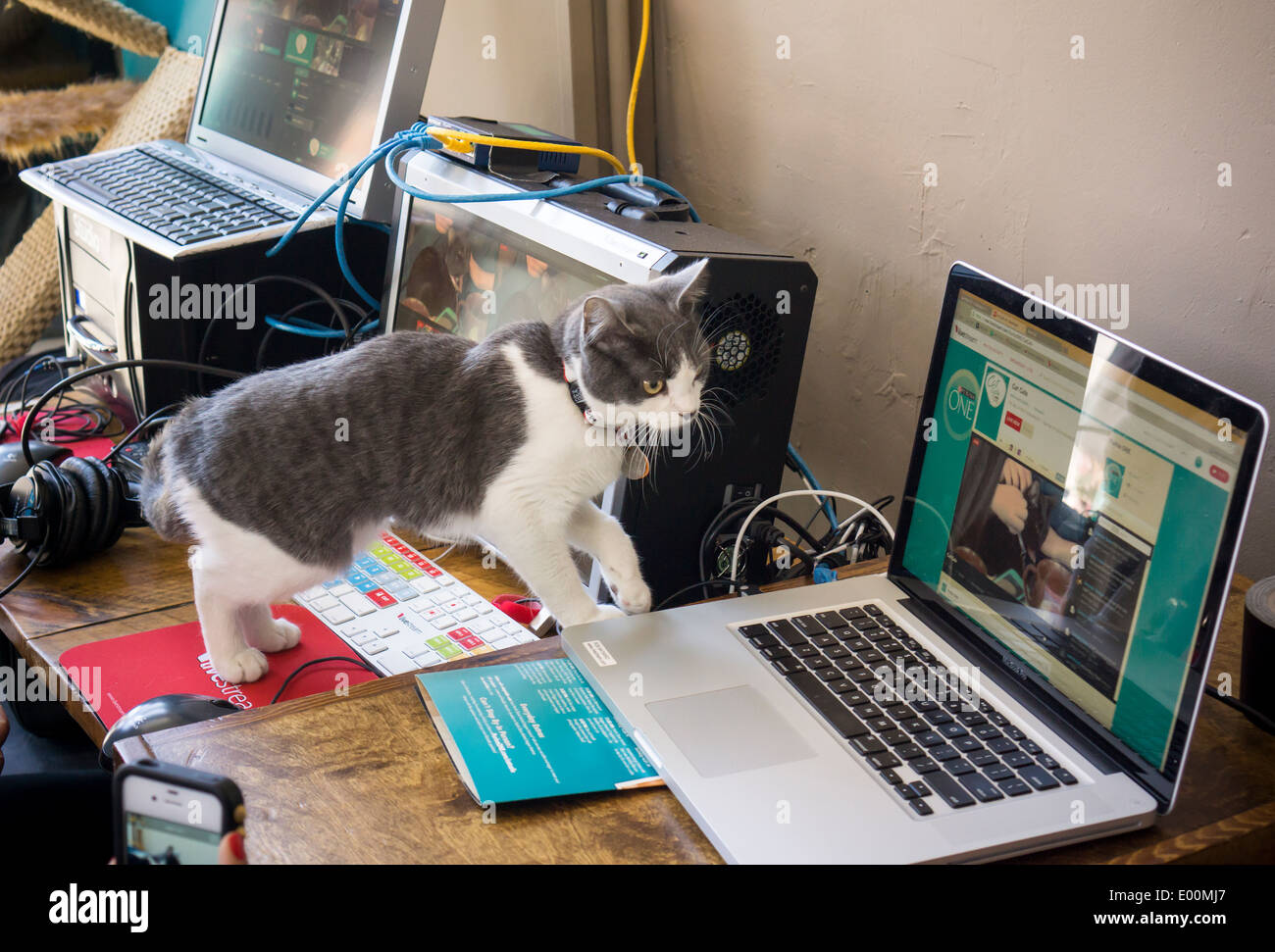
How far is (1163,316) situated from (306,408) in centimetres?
79

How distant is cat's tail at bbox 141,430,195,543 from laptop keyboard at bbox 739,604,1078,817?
0.54 meters

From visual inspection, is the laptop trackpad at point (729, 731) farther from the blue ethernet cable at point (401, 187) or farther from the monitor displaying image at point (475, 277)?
the blue ethernet cable at point (401, 187)

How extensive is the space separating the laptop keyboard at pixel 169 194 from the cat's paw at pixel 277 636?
1.74 ft

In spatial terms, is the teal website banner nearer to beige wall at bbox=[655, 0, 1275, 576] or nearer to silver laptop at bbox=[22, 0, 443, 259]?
beige wall at bbox=[655, 0, 1275, 576]

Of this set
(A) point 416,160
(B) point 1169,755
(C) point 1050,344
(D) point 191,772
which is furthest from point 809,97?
(D) point 191,772

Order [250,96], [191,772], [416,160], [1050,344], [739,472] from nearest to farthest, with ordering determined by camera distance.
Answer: [191,772], [1050,344], [739,472], [416,160], [250,96]

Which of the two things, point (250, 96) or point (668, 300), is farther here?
point (250, 96)

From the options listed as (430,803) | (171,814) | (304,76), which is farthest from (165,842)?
(304,76)

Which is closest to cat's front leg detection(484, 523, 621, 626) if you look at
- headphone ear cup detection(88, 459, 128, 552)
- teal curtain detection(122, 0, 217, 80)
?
headphone ear cup detection(88, 459, 128, 552)

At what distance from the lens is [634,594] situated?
3.17ft

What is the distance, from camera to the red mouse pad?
98 centimetres

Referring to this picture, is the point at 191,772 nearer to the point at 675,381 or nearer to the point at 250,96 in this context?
the point at 675,381

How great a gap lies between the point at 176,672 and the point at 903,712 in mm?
691
